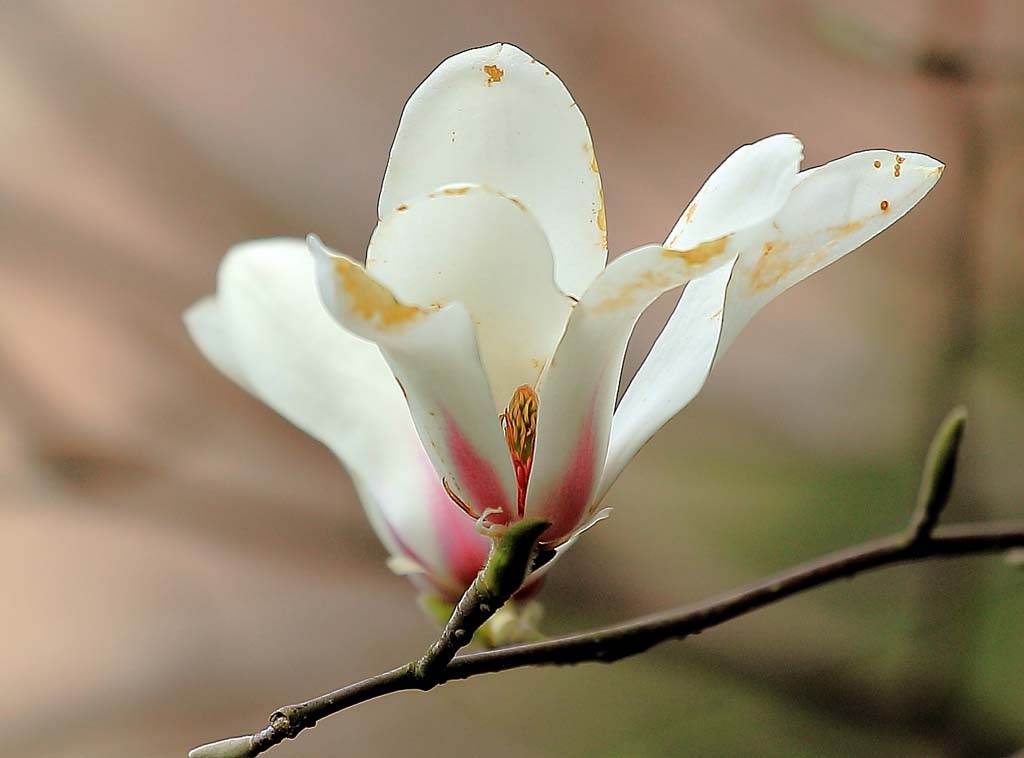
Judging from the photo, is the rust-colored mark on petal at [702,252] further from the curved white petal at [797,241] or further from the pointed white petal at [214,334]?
the pointed white petal at [214,334]

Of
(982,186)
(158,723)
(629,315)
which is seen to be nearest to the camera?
(629,315)

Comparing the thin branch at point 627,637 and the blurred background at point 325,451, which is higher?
the blurred background at point 325,451

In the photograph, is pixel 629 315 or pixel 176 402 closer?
pixel 629 315

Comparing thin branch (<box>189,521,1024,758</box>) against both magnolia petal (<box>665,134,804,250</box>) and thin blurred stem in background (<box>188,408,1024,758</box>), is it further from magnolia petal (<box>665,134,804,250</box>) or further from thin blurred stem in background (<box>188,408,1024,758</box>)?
magnolia petal (<box>665,134,804,250</box>)

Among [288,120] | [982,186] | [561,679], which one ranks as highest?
[288,120]

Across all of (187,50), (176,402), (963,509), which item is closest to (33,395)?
(176,402)

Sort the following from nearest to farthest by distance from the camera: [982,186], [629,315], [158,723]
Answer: [629,315]
[982,186]
[158,723]

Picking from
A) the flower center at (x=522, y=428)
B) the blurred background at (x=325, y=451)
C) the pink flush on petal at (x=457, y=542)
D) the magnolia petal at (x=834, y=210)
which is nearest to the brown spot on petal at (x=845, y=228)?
the magnolia petal at (x=834, y=210)

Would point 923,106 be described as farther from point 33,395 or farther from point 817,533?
point 33,395
